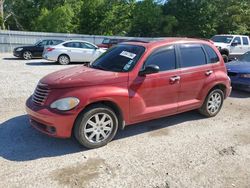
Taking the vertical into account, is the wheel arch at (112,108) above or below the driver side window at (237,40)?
below

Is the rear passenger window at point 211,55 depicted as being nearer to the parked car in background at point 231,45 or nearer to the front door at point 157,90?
the front door at point 157,90

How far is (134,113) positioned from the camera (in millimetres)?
4945

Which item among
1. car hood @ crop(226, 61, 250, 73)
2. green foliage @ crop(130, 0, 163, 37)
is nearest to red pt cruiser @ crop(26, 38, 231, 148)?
car hood @ crop(226, 61, 250, 73)

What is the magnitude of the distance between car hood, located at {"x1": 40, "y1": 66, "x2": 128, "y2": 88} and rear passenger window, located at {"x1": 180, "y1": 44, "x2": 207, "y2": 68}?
145cm

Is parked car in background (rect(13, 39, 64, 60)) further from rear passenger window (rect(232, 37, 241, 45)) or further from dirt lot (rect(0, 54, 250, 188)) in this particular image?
dirt lot (rect(0, 54, 250, 188))

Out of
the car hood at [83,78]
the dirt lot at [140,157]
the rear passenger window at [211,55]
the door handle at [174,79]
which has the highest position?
the rear passenger window at [211,55]

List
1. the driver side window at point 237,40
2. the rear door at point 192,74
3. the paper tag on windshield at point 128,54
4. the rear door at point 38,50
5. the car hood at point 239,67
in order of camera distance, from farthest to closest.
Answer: the rear door at point 38,50 → the driver side window at point 237,40 → the car hood at point 239,67 → the rear door at point 192,74 → the paper tag on windshield at point 128,54

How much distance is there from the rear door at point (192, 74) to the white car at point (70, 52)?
10425 mm

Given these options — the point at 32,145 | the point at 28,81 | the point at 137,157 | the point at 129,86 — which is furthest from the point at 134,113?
the point at 28,81

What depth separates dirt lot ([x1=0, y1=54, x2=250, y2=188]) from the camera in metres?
3.75

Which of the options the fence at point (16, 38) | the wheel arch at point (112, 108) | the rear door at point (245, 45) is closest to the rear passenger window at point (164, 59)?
the wheel arch at point (112, 108)

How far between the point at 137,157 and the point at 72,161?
99 centimetres

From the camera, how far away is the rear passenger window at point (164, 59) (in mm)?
5174

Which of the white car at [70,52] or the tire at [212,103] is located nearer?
the tire at [212,103]
